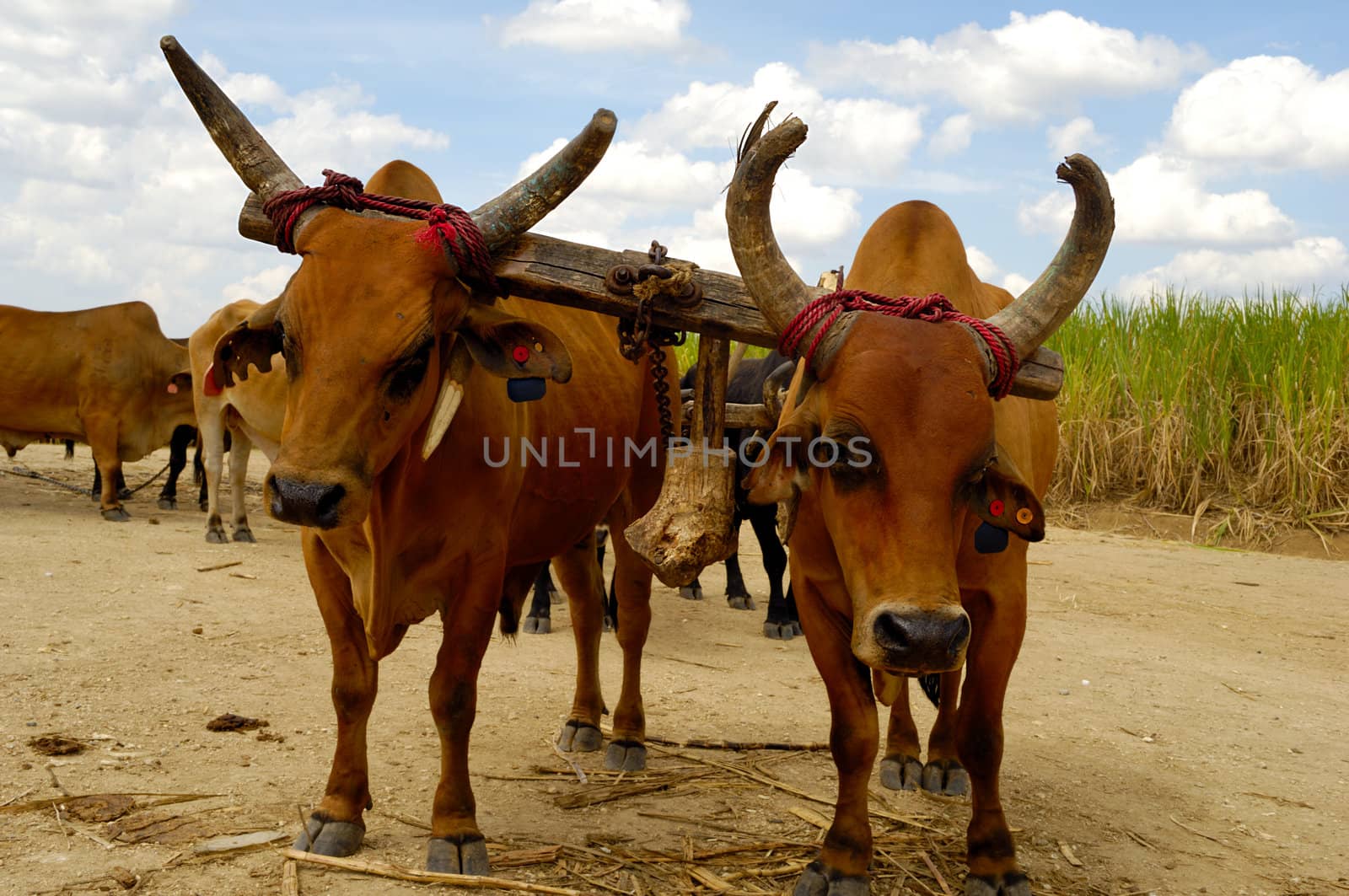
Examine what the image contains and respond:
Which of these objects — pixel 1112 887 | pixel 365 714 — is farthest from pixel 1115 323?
pixel 365 714

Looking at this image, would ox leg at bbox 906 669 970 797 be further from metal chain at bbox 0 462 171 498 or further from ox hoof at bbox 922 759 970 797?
metal chain at bbox 0 462 171 498

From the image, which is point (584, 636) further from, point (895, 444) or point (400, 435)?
point (895, 444)

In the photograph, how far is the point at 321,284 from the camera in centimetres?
310

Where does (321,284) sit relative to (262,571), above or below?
above

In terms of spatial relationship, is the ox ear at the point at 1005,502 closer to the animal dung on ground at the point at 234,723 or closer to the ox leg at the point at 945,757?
the ox leg at the point at 945,757

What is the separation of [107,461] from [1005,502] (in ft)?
34.8

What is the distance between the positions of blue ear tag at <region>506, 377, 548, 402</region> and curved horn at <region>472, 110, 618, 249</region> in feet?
1.36

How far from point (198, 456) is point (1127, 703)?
1151cm

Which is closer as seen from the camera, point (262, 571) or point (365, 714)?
point (365, 714)

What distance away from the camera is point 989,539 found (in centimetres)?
326

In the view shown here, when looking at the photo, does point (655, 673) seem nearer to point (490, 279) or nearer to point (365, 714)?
point (365, 714)

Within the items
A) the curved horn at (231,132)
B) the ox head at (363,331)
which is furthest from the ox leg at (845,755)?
the curved horn at (231,132)

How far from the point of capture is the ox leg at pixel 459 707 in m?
3.52

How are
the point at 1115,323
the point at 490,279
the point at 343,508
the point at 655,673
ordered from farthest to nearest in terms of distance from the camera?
the point at 1115,323, the point at 655,673, the point at 490,279, the point at 343,508
